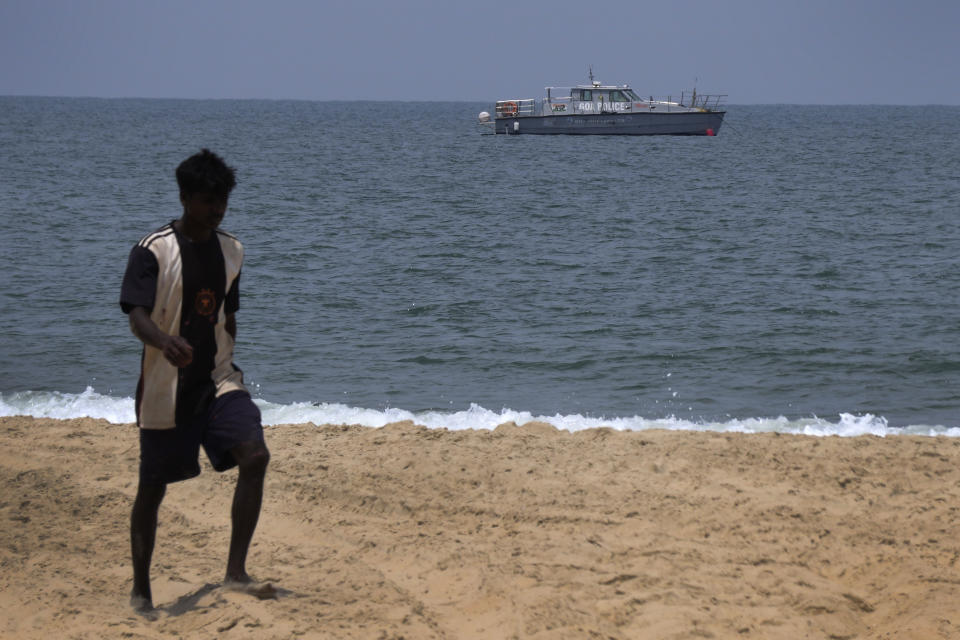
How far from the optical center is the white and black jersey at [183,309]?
3713 mm

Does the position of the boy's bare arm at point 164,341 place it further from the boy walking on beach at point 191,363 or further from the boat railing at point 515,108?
the boat railing at point 515,108

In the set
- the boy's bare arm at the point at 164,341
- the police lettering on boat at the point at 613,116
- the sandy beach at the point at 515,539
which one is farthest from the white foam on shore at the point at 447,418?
the police lettering on boat at the point at 613,116

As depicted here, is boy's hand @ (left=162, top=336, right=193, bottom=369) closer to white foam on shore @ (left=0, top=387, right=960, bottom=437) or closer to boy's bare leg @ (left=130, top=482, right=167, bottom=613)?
boy's bare leg @ (left=130, top=482, right=167, bottom=613)

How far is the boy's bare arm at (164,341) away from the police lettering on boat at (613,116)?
2311 inches

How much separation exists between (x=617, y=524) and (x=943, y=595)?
1.50 meters

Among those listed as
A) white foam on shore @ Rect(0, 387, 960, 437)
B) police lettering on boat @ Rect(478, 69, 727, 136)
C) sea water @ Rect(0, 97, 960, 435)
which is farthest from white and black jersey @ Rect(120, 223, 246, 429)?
police lettering on boat @ Rect(478, 69, 727, 136)

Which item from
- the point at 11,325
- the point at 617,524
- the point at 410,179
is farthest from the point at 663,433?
the point at 410,179

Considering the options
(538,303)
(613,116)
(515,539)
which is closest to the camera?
(515,539)

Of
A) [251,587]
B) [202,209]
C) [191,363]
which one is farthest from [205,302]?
[251,587]

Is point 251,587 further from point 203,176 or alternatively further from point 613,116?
point 613,116

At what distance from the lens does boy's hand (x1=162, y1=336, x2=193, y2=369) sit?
3582mm

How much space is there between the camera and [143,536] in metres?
4.04

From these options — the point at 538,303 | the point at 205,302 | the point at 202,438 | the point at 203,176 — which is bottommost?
the point at 538,303

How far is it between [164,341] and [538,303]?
12.2 m
